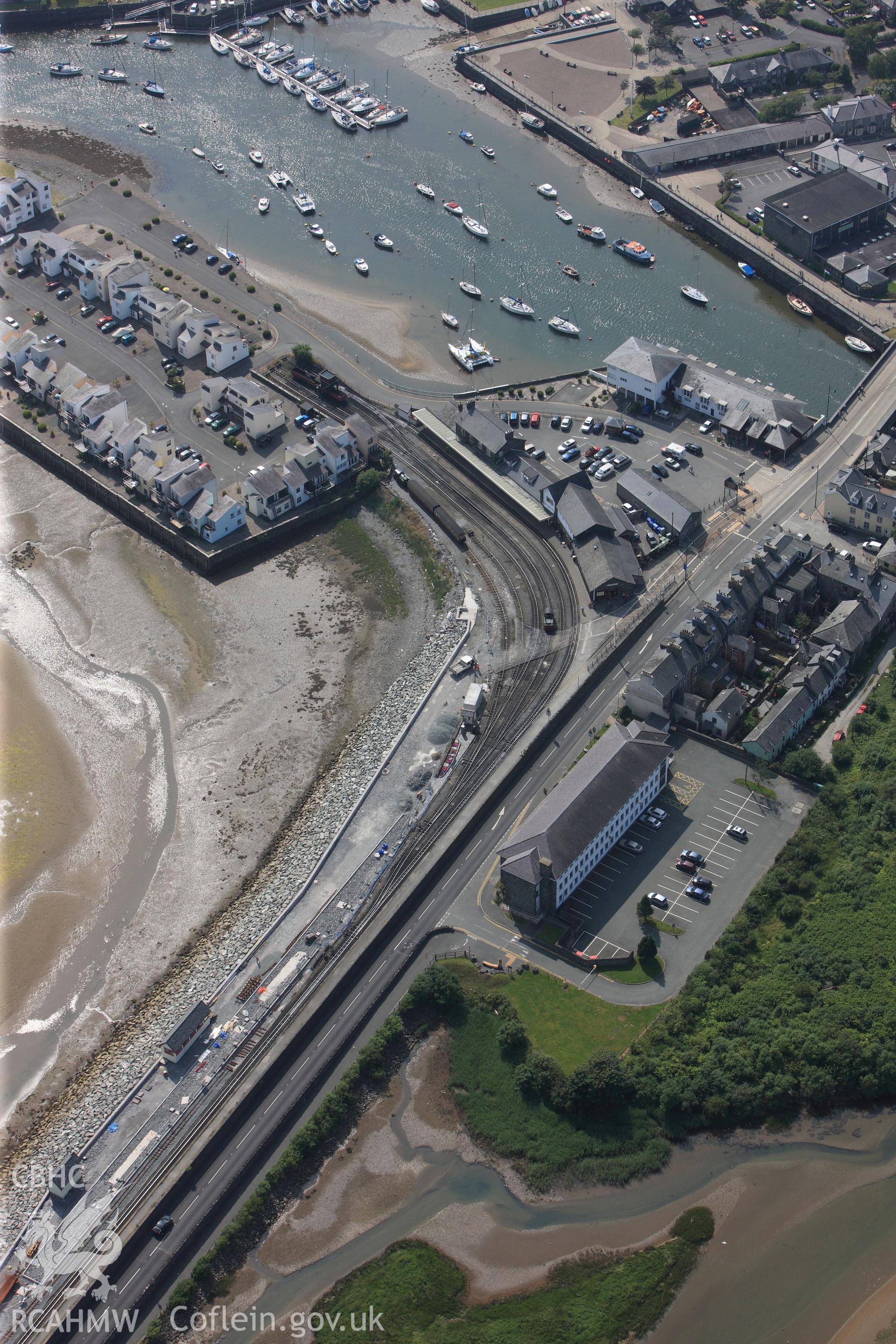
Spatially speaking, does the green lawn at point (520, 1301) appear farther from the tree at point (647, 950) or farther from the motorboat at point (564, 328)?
the motorboat at point (564, 328)

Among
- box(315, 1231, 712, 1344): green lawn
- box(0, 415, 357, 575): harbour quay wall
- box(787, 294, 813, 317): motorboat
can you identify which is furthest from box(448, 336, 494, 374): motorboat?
box(315, 1231, 712, 1344): green lawn

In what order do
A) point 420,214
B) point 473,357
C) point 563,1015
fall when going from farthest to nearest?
point 420,214 → point 473,357 → point 563,1015

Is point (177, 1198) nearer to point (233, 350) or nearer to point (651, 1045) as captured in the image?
point (651, 1045)

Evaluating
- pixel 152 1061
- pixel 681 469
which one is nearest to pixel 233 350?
pixel 681 469

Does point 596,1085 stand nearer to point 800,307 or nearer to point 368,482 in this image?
point 368,482

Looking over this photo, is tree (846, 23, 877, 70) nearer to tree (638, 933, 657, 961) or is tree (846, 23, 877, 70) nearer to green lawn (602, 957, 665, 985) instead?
tree (638, 933, 657, 961)

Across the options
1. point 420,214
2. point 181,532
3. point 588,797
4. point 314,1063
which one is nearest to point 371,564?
point 181,532
